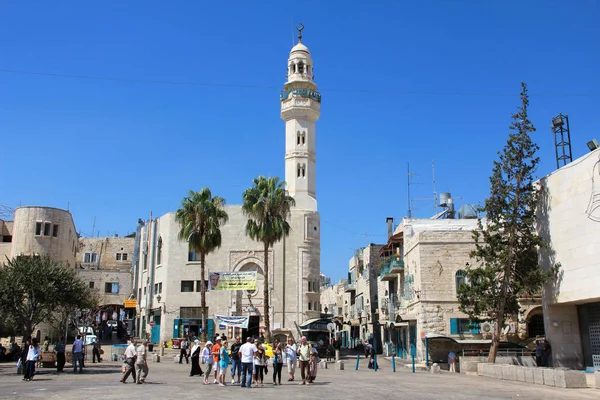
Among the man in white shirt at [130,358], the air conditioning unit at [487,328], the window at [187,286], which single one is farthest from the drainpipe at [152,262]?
the man in white shirt at [130,358]

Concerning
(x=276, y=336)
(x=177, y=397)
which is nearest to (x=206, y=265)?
(x=276, y=336)

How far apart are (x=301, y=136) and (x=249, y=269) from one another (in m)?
13.2

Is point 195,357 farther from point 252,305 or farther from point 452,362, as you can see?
point 252,305

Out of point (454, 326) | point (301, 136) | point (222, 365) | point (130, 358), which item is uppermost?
point (301, 136)

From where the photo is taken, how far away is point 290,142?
55.1m

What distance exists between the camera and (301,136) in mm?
55062

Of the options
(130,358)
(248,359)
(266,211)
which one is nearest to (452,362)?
(248,359)

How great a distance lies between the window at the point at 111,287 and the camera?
64188 mm

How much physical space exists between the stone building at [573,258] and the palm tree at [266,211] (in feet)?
64.1

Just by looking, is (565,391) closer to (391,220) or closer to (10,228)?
(391,220)

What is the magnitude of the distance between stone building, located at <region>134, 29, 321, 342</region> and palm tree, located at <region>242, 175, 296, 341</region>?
886 centimetres

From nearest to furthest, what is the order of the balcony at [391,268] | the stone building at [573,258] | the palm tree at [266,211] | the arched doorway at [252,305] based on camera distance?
1. the stone building at [573,258]
2. the balcony at [391,268]
3. the palm tree at [266,211]
4. the arched doorway at [252,305]

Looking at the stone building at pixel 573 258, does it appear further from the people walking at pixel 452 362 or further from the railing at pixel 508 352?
the people walking at pixel 452 362

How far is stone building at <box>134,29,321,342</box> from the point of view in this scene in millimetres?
50000
